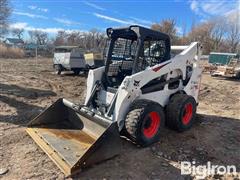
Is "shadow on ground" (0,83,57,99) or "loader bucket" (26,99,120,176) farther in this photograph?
"shadow on ground" (0,83,57,99)

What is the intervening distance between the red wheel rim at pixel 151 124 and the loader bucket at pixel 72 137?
0.75 meters

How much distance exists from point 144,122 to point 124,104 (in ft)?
1.55

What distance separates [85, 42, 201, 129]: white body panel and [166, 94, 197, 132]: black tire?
20 cm

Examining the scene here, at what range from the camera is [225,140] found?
17.8ft

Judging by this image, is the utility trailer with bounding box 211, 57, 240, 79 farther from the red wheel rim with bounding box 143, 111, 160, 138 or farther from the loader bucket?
the loader bucket

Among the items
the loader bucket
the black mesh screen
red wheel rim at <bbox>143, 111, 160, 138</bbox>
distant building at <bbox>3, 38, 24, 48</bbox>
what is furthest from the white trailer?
distant building at <bbox>3, 38, 24, 48</bbox>

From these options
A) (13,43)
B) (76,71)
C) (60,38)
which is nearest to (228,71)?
(76,71)

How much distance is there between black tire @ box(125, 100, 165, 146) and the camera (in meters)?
4.38

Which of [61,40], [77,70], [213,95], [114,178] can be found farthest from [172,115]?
[61,40]

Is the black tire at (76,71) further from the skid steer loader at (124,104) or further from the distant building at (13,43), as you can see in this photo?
the distant building at (13,43)

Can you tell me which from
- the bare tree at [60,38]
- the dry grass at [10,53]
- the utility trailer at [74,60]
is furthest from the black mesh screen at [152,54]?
the bare tree at [60,38]

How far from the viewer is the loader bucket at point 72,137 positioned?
3.74m

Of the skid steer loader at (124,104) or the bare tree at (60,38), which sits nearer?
the skid steer loader at (124,104)

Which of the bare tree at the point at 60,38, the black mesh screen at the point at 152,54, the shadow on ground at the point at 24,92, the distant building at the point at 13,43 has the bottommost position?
the shadow on ground at the point at 24,92
